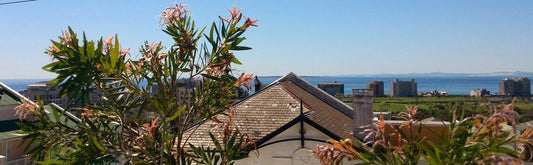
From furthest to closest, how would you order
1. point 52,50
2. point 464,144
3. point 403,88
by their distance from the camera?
point 403,88, point 52,50, point 464,144

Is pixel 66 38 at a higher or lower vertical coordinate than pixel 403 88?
higher

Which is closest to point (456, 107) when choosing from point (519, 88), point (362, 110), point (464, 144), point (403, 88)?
point (464, 144)

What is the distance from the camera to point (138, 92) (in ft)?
13.9

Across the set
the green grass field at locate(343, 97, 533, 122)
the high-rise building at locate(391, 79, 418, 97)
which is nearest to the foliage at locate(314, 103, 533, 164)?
the green grass field at locate(343, 97, 533, 122)

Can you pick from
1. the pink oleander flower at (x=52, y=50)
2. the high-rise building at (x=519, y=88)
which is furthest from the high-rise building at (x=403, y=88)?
the pink oleander flower at (x=52, y=50)

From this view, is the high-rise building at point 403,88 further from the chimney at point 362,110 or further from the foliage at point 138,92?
the foliage at point 138,92

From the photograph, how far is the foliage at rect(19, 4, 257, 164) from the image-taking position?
3.74m

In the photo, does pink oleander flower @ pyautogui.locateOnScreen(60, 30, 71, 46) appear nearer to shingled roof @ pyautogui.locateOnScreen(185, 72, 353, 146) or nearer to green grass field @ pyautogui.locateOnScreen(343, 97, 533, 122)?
green grass field @ pyautogui.locateOnScreen(343, 97, 533, 122)

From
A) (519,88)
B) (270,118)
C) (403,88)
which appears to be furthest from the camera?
(403,88)

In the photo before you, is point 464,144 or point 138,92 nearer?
point 464,144

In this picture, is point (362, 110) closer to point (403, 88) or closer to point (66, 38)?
point (66, 38)

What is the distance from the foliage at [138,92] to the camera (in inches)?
147

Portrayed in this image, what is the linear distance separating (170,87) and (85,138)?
102 centimetres

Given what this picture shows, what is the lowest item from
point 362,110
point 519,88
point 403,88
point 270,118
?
point 403,88
